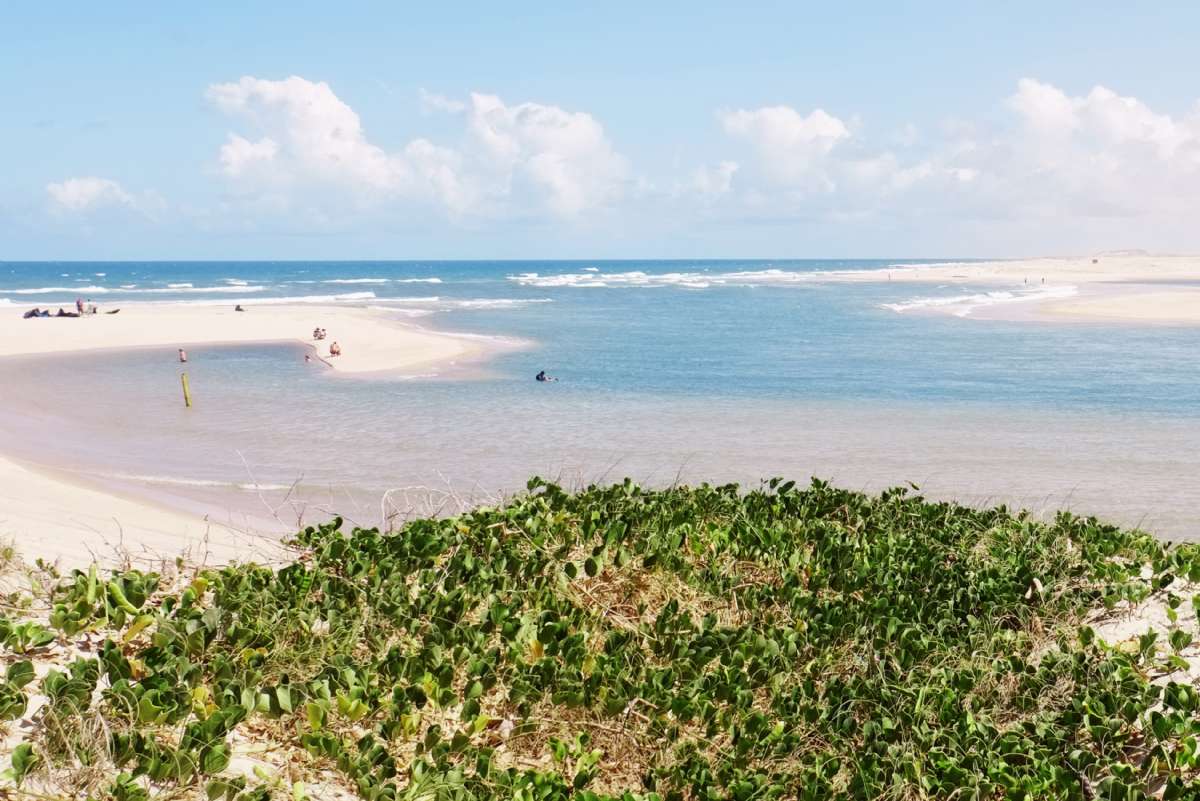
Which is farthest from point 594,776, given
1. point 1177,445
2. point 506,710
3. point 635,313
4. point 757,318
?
point 635,313

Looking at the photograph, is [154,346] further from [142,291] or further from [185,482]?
[142,291]

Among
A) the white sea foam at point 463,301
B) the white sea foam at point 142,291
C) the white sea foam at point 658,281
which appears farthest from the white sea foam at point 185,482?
the white sea foam at point 658,281

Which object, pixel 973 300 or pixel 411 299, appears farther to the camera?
pixel 411 299

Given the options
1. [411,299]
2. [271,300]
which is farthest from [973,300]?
[271,300]

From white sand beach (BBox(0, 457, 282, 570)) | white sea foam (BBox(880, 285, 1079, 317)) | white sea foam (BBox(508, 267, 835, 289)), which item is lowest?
white sand beach (BBox(0, 457, 282, 570))

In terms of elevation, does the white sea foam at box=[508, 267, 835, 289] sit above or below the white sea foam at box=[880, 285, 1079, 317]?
above

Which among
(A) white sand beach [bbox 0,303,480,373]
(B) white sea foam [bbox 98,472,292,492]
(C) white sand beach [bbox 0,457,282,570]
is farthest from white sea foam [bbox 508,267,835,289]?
(C) white sand beach [bbox 0,457,282,570]

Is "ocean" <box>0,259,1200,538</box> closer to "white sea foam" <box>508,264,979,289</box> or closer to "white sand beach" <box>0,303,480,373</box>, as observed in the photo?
"white sand beach" <box>0,303,480,373</box>
